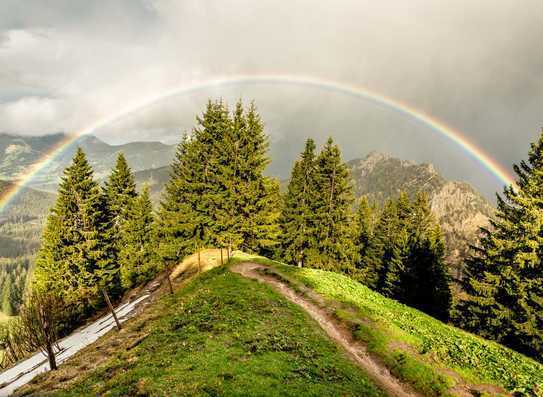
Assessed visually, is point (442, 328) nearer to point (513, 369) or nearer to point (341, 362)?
point (513, 369)

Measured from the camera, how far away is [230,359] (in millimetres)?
14414

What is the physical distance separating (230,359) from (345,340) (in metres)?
8.05

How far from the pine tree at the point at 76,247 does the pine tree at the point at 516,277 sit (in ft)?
139

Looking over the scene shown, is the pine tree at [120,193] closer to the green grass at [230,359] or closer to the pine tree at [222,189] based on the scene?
the pine tree at [222,189]

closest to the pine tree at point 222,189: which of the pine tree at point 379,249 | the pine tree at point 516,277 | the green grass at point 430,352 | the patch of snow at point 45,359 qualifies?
the patch of snow at point 45,359

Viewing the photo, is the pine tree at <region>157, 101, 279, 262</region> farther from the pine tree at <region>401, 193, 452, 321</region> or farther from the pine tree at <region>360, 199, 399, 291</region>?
the pine tree at <region>360, 199, 399, 291</region>

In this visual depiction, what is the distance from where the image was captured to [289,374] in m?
13.4

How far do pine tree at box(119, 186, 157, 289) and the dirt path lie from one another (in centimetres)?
2369

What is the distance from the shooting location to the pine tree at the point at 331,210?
150 feet

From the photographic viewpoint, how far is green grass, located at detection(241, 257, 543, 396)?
Answer: 52.0ft

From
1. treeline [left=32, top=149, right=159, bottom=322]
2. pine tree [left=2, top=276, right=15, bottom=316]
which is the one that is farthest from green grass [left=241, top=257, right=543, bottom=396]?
pine tree [left=2, top=276, right=15, bottom=316]

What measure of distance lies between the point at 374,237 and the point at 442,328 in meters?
44.9

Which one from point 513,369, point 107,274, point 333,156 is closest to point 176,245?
point 107,274

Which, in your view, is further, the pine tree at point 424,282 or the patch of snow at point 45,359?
the pine tree at point 424,282
